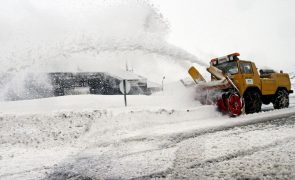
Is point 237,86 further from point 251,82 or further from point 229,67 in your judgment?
point 229,67

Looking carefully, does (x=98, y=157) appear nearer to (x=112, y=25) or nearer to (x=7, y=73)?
(x=7, y=73)

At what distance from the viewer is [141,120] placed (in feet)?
32.5

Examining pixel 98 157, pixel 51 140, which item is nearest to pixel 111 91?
pixel 51 140

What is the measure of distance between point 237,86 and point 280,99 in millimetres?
3131

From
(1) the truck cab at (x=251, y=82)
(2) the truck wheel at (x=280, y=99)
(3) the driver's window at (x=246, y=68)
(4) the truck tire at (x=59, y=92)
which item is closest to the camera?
(1) the truck cab at (x=251, y=82)

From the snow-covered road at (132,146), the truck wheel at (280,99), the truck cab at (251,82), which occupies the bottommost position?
the snow-covered road at (132,146)

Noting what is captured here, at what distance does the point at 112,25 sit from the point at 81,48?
2.11 metres

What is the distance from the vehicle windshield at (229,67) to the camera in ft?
37.2

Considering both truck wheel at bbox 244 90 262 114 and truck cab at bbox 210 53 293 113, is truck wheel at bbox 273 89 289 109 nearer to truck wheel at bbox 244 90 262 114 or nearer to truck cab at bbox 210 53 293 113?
truck cab at bbox 210 53 293 113

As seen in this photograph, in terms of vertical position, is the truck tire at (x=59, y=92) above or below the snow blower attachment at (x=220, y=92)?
above

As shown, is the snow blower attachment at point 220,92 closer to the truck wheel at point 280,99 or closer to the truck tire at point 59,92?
the truck wheel at point 280,99

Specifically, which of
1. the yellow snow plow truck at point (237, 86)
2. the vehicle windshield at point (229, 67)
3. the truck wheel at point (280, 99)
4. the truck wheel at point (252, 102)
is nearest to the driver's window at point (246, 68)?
the yellow snow plow truck at point (237, 86)

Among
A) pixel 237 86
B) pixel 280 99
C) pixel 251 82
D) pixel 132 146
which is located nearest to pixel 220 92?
pixel 237 86

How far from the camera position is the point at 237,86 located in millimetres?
10961
